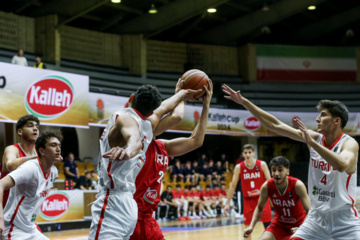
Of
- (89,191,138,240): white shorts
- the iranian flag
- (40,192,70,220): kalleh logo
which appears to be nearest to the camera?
(89,191,138,240): white shorts

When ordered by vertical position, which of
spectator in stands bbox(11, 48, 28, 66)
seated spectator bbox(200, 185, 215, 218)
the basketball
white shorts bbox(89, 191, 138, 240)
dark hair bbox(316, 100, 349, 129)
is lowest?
seated spectator bbox(200, 185, 215, 218)

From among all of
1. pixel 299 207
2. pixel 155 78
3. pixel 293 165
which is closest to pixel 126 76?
pixel 155 78

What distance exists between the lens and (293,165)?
19234 mm

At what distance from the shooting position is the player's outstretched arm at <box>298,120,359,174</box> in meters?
4.16

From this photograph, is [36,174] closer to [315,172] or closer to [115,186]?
[115,186]

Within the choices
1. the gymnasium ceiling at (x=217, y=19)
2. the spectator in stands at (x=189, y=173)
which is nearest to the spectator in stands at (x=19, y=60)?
the gymnasium ceiling at (x=217, y=19)

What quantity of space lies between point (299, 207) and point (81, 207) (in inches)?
283

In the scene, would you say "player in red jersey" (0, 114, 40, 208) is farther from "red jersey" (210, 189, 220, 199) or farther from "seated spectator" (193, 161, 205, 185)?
"red jersey" (210, 189, 220, 199)

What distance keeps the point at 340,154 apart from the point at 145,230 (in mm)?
1856

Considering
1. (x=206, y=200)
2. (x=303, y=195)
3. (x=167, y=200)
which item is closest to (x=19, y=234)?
(x=303, y=195)

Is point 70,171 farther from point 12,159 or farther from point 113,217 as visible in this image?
point 113,217

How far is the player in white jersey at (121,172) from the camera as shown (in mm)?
3396

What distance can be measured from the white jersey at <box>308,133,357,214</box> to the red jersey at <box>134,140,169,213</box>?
155 centimetres

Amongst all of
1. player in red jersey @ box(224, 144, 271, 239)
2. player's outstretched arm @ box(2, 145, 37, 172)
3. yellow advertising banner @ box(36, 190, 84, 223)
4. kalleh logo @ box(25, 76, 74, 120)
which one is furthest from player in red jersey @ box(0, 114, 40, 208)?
yellow advertising banner @ box(36, 190, 84, 223)
